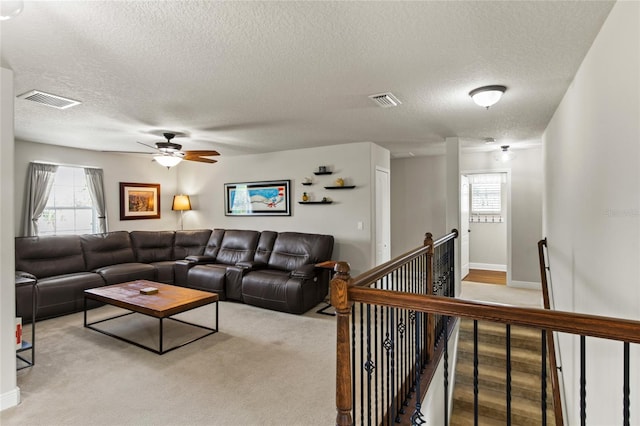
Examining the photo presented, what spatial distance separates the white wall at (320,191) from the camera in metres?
5.22

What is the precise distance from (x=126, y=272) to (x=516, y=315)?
5.50 meters

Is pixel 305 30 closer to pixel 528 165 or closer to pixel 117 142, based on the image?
pixel 117 142

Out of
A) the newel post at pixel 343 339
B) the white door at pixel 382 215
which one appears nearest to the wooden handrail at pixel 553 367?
the white door at pixel 382 215

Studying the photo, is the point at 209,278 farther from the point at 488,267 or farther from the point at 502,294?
the point at 488,267

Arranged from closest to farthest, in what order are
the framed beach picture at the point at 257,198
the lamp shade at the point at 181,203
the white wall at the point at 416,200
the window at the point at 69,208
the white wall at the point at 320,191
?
the white wall at the point at 320,191
the window at the point at 69,208
the framed beach picture at the point at 257,198
the white wall at the point at 416,200
the lamp shade at the point at 181,203

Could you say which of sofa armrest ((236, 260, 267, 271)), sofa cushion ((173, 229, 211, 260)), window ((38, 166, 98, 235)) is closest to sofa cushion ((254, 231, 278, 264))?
sofa armrest ((236, 260, 267, 271))

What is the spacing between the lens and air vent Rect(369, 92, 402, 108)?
2980 mm

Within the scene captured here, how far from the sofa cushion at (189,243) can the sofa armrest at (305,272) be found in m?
2.55

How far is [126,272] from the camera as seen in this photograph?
5.11 meters

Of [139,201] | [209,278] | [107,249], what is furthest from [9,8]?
[139,201]

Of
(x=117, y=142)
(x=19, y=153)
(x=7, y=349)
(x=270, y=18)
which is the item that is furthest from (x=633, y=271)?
(x=19, y=153)

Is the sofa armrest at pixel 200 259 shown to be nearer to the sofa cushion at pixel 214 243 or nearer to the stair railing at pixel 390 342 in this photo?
the sofa cushion at pixel 214 243

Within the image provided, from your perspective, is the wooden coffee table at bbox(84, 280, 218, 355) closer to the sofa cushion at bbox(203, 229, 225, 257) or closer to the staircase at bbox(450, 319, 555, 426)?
the sofa cushion at bbox(203, 229, 225, 257)

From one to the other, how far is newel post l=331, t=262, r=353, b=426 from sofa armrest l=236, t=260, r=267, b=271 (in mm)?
3823
